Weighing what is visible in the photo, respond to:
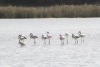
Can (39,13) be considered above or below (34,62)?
above

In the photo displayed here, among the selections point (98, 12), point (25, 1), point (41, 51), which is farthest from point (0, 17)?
point (25, 1)

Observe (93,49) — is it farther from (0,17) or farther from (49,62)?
(0,17)

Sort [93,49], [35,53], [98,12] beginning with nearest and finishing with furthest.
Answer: [35,53]
[93,49]
[98,12]

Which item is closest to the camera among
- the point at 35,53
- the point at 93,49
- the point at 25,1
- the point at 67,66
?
the point at 67,66

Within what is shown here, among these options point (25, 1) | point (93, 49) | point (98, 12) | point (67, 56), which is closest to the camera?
point (67, 56)

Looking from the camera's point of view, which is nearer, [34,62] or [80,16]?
[34,62]

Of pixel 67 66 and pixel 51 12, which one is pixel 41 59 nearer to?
pixel 67 66

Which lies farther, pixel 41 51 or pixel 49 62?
pixel 41 51

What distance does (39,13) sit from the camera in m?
23.8

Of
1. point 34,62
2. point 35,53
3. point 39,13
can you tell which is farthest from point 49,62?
point 39,13

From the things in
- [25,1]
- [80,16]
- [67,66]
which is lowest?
[67,66]

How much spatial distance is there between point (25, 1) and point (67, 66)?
Result: 45.7m

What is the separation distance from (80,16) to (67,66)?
59.1ft

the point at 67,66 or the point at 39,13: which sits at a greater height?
the point at 39,13
